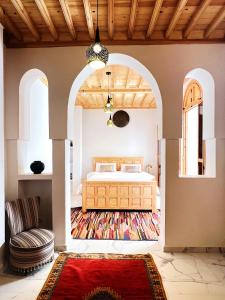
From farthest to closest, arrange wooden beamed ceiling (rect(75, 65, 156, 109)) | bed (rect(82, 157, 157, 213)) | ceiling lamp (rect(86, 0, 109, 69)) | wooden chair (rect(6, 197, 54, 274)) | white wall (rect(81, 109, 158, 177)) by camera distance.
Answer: white wall (rect(81, 109, 158, 177)) → bed (rect(82, 157, 157, 213)) → wooden beamed ceiling (rect(75, 65, 156, 109)) → wooden chair (rect(6, 197, 54, 274)) → ceiling lamp (rect(86, 0, 109, 69))

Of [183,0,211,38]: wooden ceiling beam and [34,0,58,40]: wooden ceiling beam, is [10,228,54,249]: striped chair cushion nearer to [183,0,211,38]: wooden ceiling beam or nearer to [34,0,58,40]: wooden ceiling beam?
[34,0,58,40]: wooden ceiling beam

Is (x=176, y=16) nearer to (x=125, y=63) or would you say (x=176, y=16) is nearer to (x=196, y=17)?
(x=196, y=17)

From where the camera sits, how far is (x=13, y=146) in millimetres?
3209

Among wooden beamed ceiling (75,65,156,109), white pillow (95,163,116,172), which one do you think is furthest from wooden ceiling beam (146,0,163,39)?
white pillow (95,163,116,172)

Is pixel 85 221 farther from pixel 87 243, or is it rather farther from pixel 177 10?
pixel 177 10

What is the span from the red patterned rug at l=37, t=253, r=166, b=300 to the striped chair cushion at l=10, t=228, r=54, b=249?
0.37 m

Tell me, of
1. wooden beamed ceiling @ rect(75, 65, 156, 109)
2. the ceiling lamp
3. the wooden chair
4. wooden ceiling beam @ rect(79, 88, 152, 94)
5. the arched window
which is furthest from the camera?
wooden ceiling beam @ rect(79, 88, 152, 94)

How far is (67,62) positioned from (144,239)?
314 centimetres

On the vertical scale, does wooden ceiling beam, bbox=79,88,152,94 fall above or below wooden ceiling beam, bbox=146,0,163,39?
below

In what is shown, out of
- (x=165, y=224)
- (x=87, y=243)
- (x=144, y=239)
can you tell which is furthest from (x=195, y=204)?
(x=87, y=243)

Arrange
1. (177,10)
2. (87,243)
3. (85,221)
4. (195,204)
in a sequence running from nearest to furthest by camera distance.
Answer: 1. (177,10)
2. (195,204)
3. (87,243)
4. (85,221)

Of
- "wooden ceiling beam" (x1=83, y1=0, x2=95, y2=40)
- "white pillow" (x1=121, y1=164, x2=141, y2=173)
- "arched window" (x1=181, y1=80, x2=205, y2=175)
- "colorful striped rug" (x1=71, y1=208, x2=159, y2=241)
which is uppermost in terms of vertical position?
"wooden ceiling beam" (x1=83, y1=0, x2=95, y2=40)

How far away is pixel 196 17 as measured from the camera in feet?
8.80

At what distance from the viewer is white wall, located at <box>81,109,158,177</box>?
7824 mm
